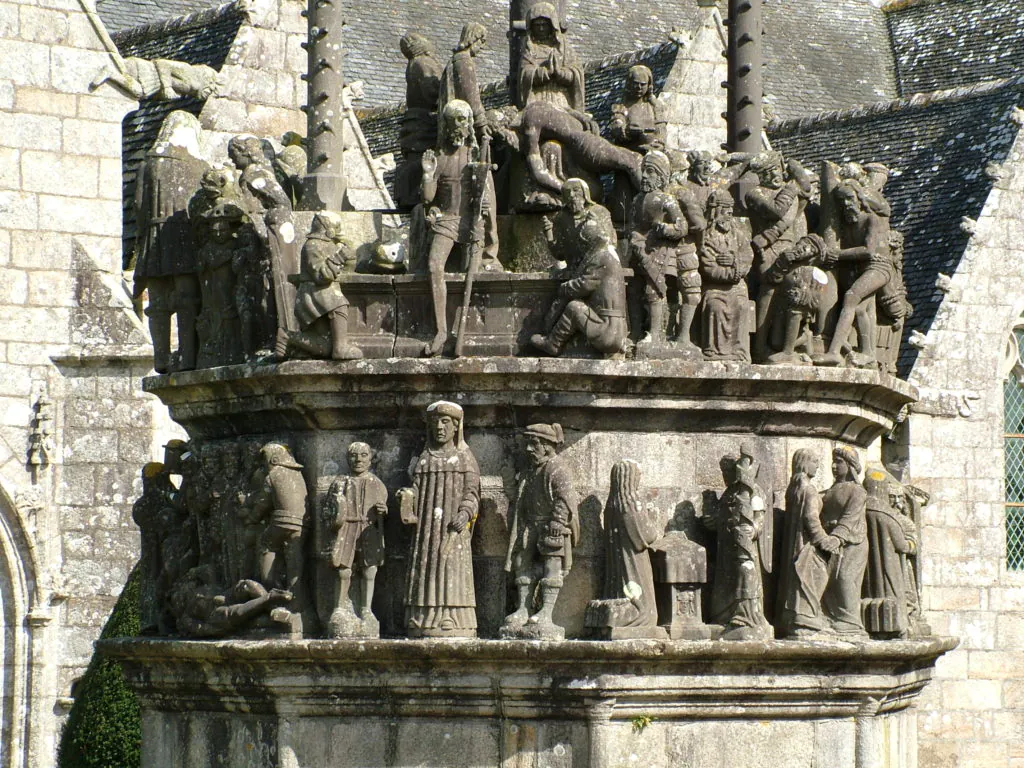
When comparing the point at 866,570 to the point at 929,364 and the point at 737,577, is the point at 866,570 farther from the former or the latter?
A: the point at 929,364

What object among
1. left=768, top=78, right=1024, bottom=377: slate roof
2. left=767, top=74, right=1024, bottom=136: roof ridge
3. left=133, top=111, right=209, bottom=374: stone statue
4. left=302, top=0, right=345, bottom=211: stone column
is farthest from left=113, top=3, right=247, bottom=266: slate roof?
left=302, top=0, right=345, bottom=211: stone column

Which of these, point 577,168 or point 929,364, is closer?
point 577,168

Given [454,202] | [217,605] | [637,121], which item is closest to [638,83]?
[637,121]

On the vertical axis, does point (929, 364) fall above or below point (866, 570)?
above

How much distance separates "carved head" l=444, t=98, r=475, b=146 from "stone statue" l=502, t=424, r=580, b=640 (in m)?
1.59

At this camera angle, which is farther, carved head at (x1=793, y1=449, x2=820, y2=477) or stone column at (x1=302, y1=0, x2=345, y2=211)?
stone column at (x1=302, y1=0, x2=345, y2=211)

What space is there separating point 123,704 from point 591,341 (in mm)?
7129

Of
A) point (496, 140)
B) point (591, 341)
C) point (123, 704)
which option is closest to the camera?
point (591, 341)

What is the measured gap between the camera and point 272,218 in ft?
39.4

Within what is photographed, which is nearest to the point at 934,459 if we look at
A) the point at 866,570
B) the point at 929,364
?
the point at 929,364

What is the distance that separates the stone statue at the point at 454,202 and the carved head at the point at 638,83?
95 cm

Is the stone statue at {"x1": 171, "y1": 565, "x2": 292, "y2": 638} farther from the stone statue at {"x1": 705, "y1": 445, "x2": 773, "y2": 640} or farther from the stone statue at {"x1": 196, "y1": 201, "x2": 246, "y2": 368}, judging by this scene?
the stone statue at {"x1": 705, "y1": 445, "x2": 773, "y2": 640}

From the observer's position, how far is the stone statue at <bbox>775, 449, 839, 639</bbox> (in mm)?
11711

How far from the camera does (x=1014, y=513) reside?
22.1m
